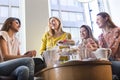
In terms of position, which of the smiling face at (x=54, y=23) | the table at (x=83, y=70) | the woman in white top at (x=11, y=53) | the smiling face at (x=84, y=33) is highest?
the smiling face at (x=54, y=23)

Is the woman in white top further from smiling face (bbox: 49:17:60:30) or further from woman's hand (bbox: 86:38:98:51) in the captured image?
woman's hand (bbox: 86:38:98:51)

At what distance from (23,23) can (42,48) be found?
1.57ft

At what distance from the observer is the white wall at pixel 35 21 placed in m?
2.52

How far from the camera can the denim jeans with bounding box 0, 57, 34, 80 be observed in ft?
4.76

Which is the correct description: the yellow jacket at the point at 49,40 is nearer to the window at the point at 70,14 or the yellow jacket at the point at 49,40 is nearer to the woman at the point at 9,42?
the woman at the point at 9,42

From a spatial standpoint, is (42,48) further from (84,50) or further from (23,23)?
(84,50)

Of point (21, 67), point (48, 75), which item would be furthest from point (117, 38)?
point (21, 67)

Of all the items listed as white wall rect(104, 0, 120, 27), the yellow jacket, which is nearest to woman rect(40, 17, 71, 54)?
the yellow jacket

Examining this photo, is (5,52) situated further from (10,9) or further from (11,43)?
(10,9)

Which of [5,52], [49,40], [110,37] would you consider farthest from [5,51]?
[110,37]

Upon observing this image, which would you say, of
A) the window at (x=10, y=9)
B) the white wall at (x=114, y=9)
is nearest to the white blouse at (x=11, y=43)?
the window at (x=10, y=9)

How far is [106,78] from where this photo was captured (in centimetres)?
142

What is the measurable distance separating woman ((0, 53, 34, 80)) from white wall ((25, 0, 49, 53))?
922mm

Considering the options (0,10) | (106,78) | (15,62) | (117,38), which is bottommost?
(106,78)
